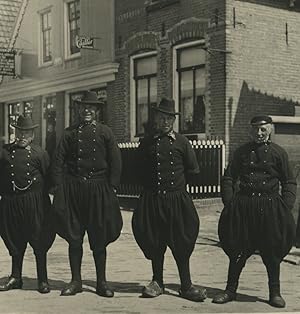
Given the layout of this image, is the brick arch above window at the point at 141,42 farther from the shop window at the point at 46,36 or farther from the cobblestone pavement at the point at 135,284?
the cobblestone pavement at the point at 135,284

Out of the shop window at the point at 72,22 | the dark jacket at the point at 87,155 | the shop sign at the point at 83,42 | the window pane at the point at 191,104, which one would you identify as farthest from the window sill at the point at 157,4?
the dark jacket at the point at 87,155

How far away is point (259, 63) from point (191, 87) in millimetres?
1246

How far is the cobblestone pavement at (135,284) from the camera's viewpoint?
4301 mm

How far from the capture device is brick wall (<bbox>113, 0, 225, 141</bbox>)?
1054 centimetres

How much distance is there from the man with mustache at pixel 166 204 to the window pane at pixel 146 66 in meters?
7.06

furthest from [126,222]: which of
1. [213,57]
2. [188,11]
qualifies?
[188,11]

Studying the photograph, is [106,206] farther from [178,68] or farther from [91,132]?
[178,68]

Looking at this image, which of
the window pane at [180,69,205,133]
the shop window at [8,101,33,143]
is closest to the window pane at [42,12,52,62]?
the shop window at [8,101,33,143]

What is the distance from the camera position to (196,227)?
15.7 ft

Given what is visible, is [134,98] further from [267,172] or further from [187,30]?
[267,172]

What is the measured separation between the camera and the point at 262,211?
4.53 metres

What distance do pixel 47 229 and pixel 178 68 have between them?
6.76 metres

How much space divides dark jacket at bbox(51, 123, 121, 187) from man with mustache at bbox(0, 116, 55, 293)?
0.61 feet

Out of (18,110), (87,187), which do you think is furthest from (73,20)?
(87,187)
